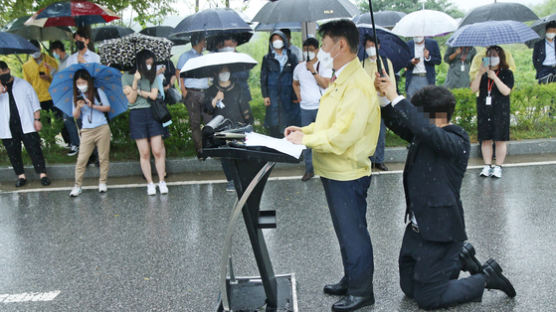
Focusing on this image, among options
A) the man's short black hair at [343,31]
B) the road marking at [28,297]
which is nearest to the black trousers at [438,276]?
the man's short black hair at [343,31]

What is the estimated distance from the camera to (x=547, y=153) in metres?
8.84

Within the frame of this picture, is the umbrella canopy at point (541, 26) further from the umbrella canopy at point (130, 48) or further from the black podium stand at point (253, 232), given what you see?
the black podium stand at point (253, 232)

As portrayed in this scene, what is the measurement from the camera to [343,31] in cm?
383

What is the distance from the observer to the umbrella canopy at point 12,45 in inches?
328

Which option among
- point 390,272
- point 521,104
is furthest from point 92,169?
point 521,104

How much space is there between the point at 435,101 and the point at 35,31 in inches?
375

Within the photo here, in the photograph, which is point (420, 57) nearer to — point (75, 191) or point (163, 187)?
point (163, 187)

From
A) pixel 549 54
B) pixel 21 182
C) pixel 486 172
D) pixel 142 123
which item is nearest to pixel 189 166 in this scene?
pixel 142 123

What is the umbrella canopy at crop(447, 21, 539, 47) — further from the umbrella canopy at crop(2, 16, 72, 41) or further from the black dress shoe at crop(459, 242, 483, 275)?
the umbrella canopy at crop(2, 16, 72, 41)

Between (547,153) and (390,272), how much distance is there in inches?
207

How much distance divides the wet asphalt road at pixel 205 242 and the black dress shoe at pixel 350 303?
0.09 meters

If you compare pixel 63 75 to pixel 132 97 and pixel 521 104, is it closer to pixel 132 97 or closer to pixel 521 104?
pixel 132 97

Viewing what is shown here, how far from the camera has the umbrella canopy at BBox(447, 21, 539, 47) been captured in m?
6.97

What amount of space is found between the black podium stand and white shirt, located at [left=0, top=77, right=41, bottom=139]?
17.7 ft
